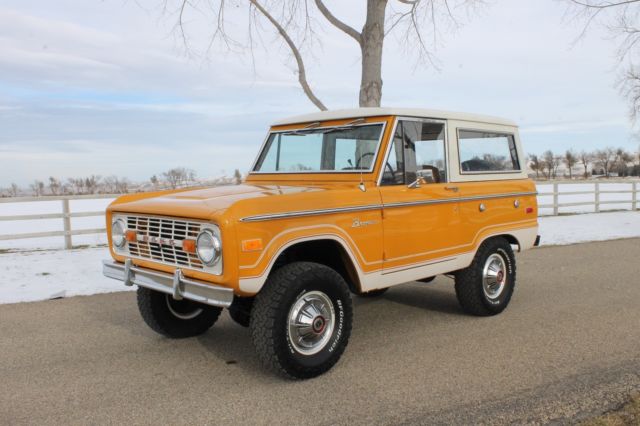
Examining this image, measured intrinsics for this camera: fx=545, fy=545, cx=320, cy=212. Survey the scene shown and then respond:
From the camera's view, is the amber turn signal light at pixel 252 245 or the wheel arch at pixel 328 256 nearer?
the amber turn signal light at pixel 252 245

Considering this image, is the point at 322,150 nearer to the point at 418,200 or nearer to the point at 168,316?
the point at 418,200

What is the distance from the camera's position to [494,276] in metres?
5.86

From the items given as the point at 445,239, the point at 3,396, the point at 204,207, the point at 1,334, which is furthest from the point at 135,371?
the point at 445,239

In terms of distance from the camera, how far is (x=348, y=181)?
4879 mm

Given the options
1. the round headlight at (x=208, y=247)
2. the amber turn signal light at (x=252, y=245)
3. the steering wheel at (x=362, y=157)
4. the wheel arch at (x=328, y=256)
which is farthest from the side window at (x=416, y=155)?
the round headlight at (x=208, y=247)

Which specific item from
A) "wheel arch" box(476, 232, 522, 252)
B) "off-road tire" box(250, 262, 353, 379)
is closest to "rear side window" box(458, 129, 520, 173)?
"wheel arch" box(476, 232, 522, 252)

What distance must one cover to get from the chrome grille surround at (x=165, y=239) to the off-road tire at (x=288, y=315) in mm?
442

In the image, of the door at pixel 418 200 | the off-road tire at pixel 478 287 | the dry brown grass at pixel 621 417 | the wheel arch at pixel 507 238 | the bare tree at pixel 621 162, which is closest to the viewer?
the dry brown grass at pixel 621 417

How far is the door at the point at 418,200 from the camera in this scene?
15.5 feet

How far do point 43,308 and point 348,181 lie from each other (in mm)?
4058

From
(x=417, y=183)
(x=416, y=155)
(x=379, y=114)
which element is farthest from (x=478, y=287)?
(x=379, y=114)

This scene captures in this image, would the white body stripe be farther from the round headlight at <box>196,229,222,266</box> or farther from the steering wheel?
the steering wheel

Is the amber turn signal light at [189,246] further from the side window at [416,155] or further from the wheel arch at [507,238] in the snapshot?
the wheel arch at [507,238]

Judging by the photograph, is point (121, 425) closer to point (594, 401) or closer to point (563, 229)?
point (594, 401)
